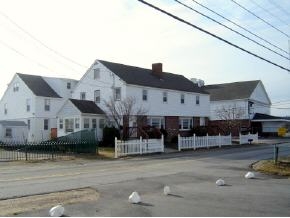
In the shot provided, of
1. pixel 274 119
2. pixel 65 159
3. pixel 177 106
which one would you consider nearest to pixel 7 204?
pixel 65 159

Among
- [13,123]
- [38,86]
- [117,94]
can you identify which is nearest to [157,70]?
[117,94]

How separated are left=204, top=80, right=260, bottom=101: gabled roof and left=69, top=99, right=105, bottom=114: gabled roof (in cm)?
3046

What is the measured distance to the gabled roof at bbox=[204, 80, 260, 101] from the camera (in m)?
69.2

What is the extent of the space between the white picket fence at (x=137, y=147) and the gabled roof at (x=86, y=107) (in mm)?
10131

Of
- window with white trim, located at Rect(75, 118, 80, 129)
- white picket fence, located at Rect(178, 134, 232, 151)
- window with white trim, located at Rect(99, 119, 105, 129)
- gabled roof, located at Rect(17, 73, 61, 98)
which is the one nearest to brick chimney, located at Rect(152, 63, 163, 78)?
window with white trim, located at Rect(99, 119, 105, 129)

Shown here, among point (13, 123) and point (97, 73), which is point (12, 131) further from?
point (97, 73)

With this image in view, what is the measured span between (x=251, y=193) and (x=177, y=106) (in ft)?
120

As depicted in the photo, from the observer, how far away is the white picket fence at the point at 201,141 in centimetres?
3762

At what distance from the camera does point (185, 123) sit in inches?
2016

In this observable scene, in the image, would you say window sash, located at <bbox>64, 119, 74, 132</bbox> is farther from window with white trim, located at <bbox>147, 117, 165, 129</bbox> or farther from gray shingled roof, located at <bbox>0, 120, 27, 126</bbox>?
gray shingled roof, located at <bbox>0, 120, 27, 126</bbox>

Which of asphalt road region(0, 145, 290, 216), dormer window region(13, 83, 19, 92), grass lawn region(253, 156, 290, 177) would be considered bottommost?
asphalt road region(0, 145, 290, 216)

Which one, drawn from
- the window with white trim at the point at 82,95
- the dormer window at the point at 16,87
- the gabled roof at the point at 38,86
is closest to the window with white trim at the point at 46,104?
the gabled roof at the point at 38,86

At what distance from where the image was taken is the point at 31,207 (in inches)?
435

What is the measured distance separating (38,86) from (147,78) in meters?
15.6
